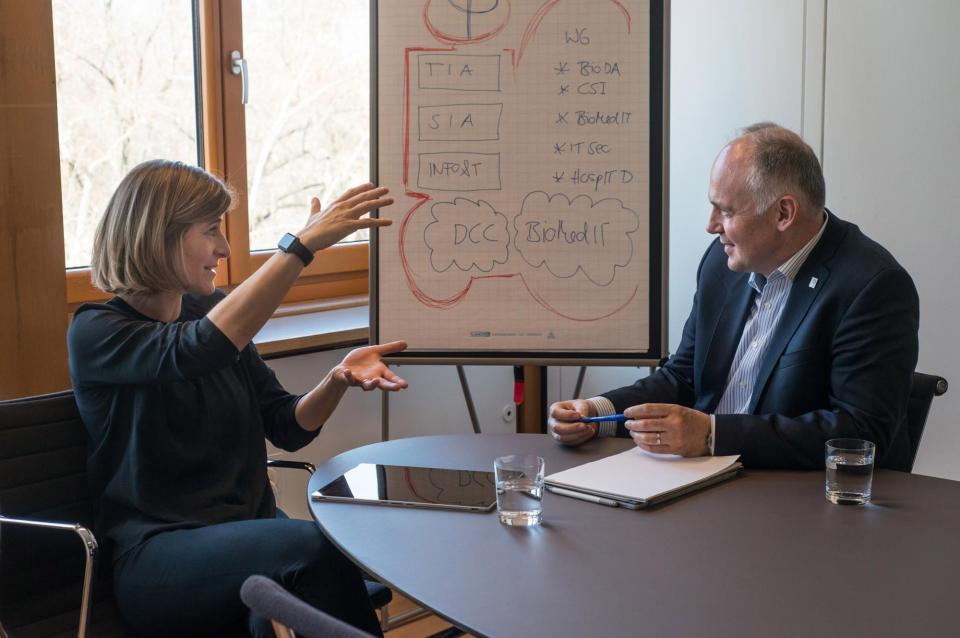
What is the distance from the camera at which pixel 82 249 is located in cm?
284

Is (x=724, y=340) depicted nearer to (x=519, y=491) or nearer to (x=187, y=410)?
(x=519, y=491)

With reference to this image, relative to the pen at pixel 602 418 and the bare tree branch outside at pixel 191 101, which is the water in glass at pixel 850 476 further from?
the bare tree branch outside at pixel 191 101

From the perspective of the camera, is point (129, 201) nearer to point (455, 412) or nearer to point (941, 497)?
point (941, 497)

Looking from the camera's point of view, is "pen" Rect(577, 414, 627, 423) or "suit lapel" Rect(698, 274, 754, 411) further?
"suit lapel" Rect(698, 274, 754, 411)

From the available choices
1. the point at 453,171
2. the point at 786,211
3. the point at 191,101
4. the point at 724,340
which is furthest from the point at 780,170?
the point at 191,101

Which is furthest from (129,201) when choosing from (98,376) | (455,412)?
(455,412)

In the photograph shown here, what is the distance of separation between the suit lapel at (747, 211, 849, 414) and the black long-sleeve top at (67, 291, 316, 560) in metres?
1.08

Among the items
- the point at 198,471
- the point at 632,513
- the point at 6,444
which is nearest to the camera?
the point at 632,513

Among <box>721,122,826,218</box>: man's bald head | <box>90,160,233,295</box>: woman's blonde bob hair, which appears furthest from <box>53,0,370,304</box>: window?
<box>721,122,826,218</box>: man's bald head

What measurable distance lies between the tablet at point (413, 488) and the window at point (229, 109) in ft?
4.57

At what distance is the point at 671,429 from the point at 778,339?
0.44 meters

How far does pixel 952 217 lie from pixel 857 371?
1.05 metres

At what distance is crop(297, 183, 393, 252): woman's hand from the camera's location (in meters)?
1.92

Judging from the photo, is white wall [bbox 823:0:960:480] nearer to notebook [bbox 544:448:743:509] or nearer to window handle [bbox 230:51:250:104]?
notebook [bbox 544:448:743:509]
